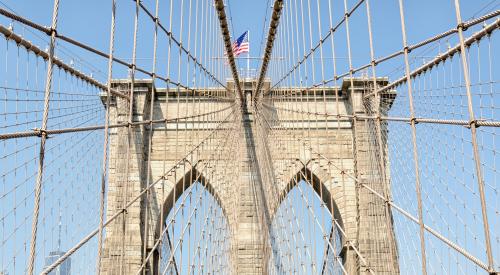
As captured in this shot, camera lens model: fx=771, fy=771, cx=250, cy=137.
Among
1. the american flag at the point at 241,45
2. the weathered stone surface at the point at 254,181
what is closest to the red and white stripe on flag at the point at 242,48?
the american flag at the point at 241,45

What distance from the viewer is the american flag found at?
18.4 meters

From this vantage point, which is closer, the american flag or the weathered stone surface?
the weathered stone surface

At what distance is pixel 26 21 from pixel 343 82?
11.7 meters

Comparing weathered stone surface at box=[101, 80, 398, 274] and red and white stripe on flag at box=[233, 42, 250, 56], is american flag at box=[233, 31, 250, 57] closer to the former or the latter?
red and white stripe on flag at box=[233, 42, 250, 56]

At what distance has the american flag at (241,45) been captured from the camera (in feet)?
60.5

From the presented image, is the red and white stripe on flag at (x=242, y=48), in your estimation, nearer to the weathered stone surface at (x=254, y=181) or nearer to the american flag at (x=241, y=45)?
the american flag at (x=241, y=45)

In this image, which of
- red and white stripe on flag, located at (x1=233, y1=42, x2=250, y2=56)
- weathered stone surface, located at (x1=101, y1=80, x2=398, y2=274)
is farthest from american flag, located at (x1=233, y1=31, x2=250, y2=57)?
weathered stone surface, located at (x1=101, y1=80, x2=398, y2=274)

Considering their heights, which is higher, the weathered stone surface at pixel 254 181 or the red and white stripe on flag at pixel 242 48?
the red and white stripe on flag at pixel 242 48

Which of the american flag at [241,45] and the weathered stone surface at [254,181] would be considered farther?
the american flag at [241,45]

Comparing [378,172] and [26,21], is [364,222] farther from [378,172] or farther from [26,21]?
[26,21]

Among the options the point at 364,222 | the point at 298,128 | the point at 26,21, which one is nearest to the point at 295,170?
the point at 298,128

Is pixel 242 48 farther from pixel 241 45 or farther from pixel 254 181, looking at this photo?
pixel 254 181

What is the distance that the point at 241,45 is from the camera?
61.6 feet

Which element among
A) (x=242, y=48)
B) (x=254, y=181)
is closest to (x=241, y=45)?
(x=242, y=48)
